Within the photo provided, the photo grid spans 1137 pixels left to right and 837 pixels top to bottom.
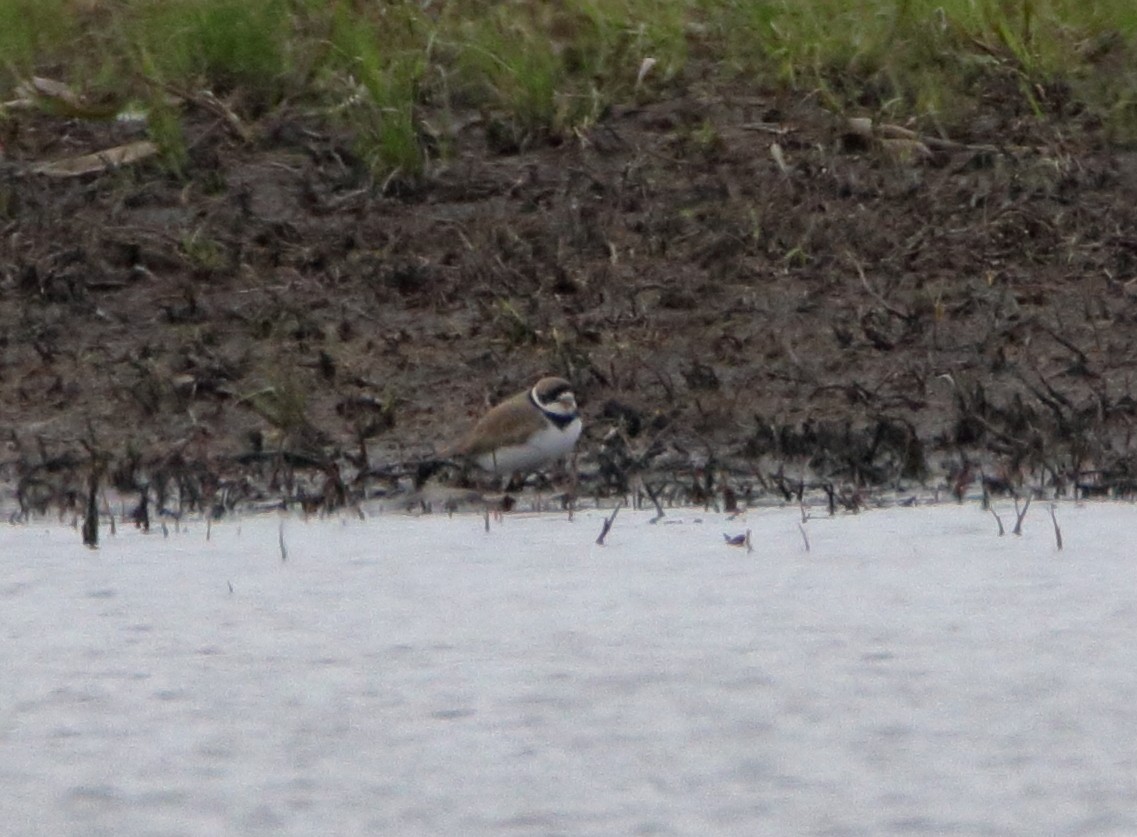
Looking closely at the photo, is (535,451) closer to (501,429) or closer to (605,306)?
(501,429)

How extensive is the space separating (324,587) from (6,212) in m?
4.35

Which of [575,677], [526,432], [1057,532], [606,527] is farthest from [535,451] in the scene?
[575,677]

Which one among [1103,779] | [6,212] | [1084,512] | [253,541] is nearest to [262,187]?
[6,212]

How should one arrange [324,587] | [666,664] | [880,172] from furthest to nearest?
[880,172] → [324,587] → [666,664]

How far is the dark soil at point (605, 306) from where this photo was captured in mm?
10766

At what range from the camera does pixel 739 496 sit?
10.4m

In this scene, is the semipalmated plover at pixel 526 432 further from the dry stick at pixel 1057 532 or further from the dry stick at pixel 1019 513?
the dry stick at pixel 1057 532

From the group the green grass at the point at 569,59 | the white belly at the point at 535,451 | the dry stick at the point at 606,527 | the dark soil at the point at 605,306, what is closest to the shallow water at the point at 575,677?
the dry stick at the point at 606,527

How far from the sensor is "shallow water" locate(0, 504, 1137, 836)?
7.02 metres

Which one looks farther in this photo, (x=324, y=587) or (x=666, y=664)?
(x=324, y=587)

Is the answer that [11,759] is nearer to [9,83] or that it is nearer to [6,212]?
[6,212]

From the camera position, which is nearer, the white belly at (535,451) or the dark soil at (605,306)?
the white belly at (535,451)

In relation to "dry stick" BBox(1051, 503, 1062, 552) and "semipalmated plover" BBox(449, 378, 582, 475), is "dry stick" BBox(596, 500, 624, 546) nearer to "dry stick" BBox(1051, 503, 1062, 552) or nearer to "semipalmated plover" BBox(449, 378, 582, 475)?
"semipalmated plover" BBox(449, 378, 582, 475)

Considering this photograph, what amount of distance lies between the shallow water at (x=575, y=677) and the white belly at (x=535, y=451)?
1.07 ft
